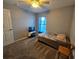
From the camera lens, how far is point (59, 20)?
5.48 m

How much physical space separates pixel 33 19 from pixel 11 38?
3091mm

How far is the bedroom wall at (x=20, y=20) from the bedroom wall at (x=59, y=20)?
154cm

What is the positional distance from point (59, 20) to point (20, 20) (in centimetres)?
265

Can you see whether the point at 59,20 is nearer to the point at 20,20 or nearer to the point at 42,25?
the point at 42,25

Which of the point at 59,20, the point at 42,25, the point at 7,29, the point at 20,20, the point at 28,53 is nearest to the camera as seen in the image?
the point at 28,53

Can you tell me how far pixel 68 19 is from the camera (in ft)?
16.0

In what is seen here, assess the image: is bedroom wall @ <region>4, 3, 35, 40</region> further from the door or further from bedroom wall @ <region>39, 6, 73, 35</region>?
bedroom wall @ <region>39, 6, 73, 35</region>

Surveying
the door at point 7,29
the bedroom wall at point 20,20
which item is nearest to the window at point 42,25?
the bedroom wall at point 20,20

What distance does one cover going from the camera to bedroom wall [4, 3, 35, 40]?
5.22 m

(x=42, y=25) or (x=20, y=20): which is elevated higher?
(x=20, y=20)

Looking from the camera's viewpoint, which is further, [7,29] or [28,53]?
[7,29]

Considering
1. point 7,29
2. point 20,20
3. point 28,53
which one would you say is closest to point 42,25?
point 20,20

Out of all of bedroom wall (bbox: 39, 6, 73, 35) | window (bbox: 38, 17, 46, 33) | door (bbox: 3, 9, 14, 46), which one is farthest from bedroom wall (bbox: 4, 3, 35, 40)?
bedroom wall (bbox: 39, 6, 73, 35)
